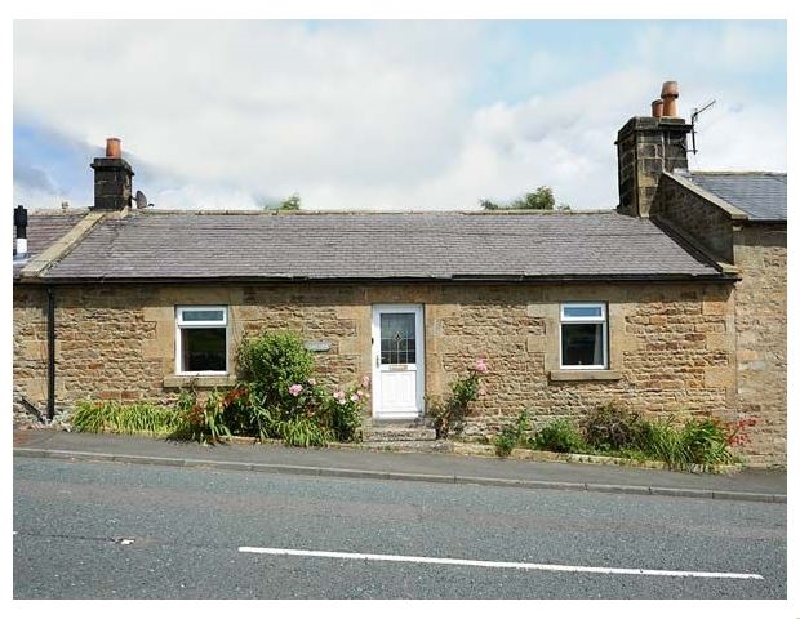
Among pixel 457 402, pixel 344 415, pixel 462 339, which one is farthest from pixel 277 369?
pixel 462 339

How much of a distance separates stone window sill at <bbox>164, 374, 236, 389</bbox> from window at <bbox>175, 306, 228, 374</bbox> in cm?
22

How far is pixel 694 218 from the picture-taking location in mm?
13477

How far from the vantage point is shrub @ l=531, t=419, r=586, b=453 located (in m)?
11.3

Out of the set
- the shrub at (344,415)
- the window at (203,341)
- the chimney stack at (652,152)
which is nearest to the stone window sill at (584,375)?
the shrub at (344,415)

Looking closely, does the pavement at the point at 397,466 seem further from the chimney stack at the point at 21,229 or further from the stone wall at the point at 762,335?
the chimney stack at the point at 21,229

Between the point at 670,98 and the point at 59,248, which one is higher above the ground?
the point at 670,98

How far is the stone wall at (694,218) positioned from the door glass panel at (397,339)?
20.2 ft

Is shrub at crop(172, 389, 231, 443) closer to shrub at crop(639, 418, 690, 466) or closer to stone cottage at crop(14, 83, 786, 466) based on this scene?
stone cottage at crop(14, 83, 786, 466)

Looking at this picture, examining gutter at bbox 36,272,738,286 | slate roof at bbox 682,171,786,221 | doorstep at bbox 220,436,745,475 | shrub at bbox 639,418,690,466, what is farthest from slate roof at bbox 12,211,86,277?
slate roof at bbox 682,171,786,221

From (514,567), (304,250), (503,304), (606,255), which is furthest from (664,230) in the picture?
(514,567)

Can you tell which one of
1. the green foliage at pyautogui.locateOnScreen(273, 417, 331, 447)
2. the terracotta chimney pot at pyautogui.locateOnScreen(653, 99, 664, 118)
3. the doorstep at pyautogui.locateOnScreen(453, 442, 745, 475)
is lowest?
the doorstep at pyautogui.locateOnScreen(453, 442, 745, 475)

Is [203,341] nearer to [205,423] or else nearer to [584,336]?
[205,423]

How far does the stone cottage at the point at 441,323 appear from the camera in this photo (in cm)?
1160

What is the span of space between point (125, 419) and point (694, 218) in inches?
457
